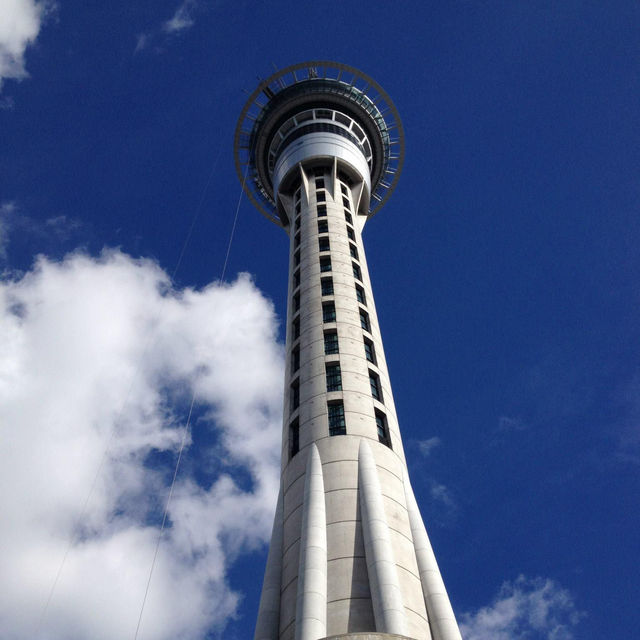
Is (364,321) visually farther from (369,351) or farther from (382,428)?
(382,428)

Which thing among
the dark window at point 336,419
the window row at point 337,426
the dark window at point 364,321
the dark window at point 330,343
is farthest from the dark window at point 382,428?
the dark window at point 364,321

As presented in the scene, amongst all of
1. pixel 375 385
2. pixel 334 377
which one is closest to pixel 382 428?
pixel 375 385

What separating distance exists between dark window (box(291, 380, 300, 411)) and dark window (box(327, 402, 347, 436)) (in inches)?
132

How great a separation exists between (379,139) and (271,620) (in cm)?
5753

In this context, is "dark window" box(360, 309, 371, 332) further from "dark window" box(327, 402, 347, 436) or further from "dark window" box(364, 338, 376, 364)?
"dark window" box(327, 402, 347, 436)

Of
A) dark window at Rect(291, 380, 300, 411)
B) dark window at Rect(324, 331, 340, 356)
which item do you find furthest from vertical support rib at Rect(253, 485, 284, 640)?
dark window at Rect(324, 331, 340, 356)

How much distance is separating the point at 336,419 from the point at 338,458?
3250 millimetres

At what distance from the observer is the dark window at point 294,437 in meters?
39.8

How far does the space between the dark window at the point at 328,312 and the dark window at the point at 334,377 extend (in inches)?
194

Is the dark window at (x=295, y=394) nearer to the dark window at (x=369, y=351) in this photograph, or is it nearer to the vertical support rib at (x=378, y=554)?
the dark window at (x=369, y=351)

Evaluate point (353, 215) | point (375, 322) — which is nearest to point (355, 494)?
point (375, 322)

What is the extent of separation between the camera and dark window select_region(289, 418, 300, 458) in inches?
1566

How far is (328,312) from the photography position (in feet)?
157

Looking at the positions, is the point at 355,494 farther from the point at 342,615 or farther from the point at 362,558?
the point at 342,615
